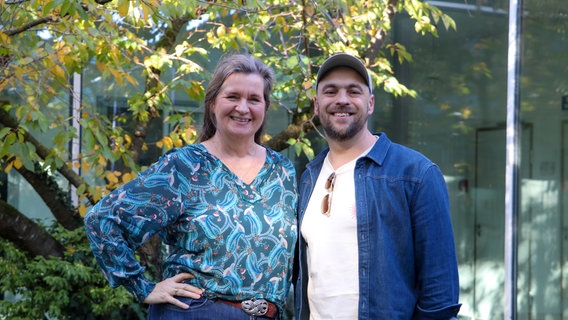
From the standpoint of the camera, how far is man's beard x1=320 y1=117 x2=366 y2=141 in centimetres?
284

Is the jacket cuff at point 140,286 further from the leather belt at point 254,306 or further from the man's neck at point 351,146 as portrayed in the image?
the man's neck at point 351,146

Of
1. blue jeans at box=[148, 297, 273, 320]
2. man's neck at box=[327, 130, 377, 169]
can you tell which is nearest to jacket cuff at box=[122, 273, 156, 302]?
blue jeans at box=[148, 297, 273, 320]

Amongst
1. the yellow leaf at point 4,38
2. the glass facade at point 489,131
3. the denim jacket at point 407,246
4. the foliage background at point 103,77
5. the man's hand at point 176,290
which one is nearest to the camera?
the denim jacket at point 407,246

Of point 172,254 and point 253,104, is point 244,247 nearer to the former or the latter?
point 172,254

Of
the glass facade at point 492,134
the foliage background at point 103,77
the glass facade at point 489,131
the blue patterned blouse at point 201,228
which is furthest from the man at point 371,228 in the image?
the glass facade at point 492,134

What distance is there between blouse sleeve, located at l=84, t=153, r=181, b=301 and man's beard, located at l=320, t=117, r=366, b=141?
57 centimetres

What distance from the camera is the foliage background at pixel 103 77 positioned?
→ 5055 mm

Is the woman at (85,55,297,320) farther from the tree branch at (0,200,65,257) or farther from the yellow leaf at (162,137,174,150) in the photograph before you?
the tree branch at (0,200,65,257)

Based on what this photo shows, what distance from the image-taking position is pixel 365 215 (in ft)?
8.97

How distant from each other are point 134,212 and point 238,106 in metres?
0.53

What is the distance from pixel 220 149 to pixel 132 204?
1.31 feet

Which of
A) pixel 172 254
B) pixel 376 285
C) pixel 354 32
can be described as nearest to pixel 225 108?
pixel 172 254

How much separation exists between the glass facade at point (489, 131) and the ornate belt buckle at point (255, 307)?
3.43 metres

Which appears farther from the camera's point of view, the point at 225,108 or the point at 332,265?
the point at 225,108
